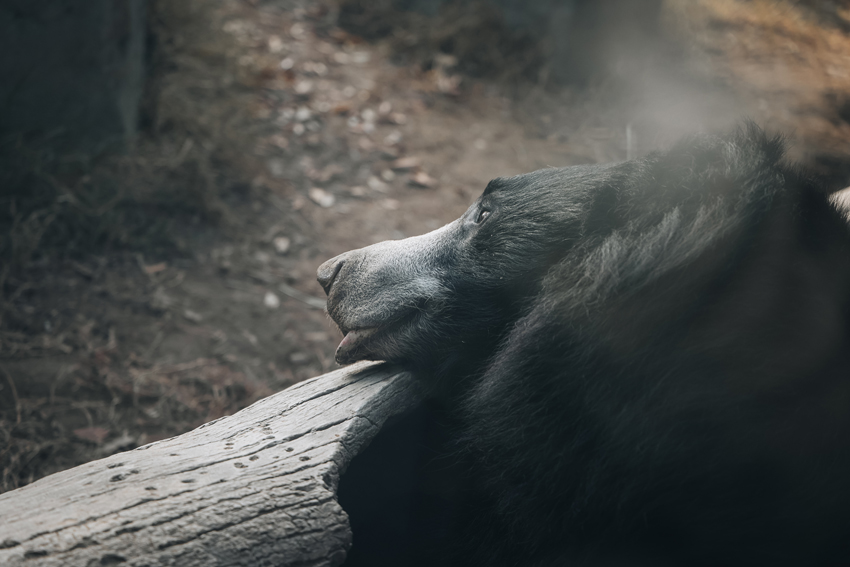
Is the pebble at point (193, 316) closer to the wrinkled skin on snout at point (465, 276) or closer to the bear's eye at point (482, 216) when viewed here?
the wrinkled skin on snout at point (465, 276)

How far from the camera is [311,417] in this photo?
168 cm

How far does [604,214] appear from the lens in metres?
1.67

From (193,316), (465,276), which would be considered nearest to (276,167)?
(193,316)

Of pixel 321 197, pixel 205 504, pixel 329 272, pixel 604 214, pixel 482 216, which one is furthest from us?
pixel 321 197

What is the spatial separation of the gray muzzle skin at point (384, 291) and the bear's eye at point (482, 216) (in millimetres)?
102

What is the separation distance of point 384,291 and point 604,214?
2.31 feet

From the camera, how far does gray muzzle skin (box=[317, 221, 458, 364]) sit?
6.24 feet

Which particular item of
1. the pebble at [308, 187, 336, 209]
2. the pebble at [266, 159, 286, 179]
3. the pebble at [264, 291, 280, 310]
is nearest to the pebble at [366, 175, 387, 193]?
the pebble at [308, 187, 336, 209]

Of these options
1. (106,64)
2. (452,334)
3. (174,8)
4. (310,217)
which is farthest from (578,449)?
(174,8)

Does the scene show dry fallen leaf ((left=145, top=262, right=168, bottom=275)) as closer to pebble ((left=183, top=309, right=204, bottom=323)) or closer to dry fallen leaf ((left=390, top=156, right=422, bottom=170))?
pebble ((left=183, top=309, right=204, bottom=323))

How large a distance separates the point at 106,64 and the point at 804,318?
12.5 ft

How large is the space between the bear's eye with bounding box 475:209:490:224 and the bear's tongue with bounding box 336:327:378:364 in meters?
0.48

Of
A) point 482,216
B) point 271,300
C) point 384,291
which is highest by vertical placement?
point 482,216

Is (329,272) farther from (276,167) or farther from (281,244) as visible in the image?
(276,167)
